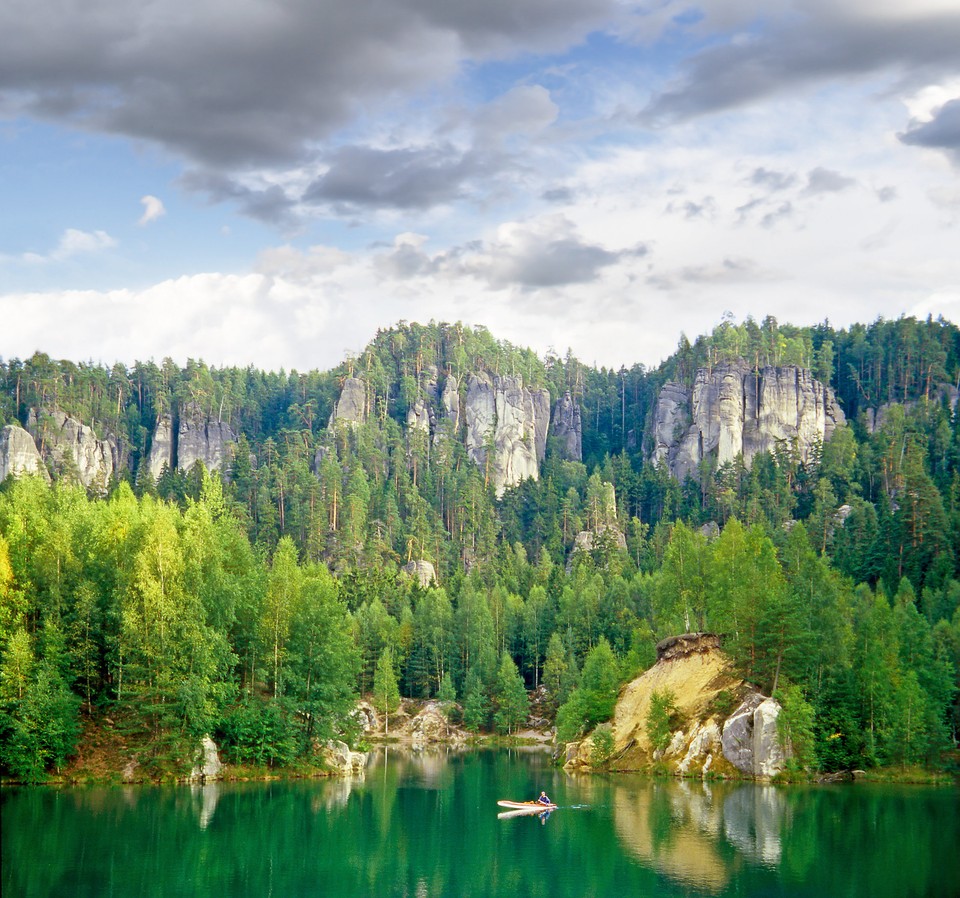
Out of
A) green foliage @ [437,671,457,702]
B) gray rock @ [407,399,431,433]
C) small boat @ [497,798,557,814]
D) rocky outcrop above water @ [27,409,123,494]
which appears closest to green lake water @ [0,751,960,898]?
small boat @ [497,798,557,814]

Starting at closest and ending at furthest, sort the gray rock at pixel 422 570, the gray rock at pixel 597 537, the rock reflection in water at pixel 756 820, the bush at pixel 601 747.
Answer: the rock reflection in water at pixel 756 820, the bush at pixel 601 747, the gray rock at pixel 597 537, the gray rock at pixel 422 570

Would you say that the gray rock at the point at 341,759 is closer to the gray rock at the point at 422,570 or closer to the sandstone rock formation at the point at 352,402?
the gray rock at the point at 422,570

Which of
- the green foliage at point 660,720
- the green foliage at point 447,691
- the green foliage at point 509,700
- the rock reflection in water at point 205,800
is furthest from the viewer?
the green foliage at point 447,691

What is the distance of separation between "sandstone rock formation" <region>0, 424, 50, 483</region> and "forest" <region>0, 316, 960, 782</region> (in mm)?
5391

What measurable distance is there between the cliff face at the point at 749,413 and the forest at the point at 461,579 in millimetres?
4811

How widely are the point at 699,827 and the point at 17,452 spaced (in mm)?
137054

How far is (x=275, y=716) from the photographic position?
7044cm

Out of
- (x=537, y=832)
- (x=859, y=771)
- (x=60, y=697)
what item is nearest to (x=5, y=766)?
(x=60, y=697)

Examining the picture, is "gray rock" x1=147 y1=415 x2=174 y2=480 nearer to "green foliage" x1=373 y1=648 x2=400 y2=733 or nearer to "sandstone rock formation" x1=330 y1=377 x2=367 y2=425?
"sandstone rock formation" x1=330 y1=377 x2=367 y2=425

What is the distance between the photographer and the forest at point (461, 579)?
67.1 meters

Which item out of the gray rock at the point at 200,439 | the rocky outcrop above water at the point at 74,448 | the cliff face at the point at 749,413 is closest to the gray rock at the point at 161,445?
the gray rock at the point at 200,439

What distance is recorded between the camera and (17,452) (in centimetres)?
16125

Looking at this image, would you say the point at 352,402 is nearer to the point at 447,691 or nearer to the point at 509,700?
the point at 447,691

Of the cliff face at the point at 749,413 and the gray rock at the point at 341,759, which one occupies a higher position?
the cliff face at the point at 749,413
